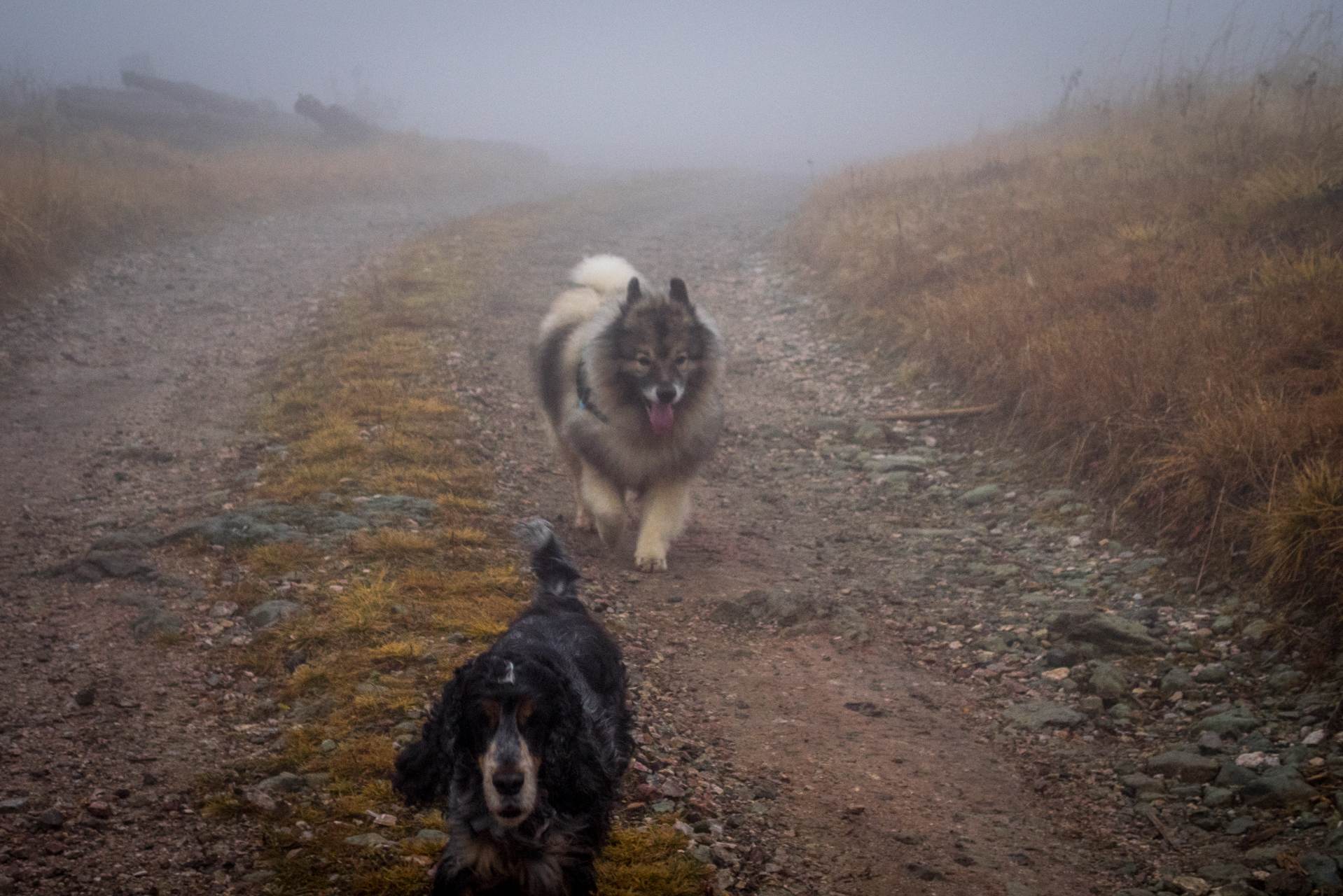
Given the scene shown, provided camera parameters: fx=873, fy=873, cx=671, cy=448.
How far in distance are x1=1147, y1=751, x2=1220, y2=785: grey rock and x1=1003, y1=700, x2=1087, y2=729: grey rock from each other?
400mm

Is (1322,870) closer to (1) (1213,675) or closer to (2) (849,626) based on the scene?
(1) (1213,675)

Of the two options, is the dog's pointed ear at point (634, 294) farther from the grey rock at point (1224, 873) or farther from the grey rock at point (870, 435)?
the grey rock at point (1224, 873)

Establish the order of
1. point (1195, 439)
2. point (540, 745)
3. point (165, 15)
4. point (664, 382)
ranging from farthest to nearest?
point (165, 15) < point (664, 382) < point (1195, 439) < point (540, 745)

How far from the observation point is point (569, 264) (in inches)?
554

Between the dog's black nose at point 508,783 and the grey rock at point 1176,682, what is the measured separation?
313 centimetres

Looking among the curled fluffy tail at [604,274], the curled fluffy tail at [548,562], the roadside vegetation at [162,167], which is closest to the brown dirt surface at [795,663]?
the curled fluffy tail at [548,562]

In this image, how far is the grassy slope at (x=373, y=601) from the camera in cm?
284

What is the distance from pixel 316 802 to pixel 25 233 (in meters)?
10.2

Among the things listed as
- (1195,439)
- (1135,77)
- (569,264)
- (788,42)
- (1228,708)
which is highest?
(788,42)

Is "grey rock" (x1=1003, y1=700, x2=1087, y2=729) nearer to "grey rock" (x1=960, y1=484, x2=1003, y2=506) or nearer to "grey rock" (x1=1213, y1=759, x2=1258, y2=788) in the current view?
"grey rock" (x1=1213, y1=759, x2=1258, y2=788)

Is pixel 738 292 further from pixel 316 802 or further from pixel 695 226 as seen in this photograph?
pixel 316 802

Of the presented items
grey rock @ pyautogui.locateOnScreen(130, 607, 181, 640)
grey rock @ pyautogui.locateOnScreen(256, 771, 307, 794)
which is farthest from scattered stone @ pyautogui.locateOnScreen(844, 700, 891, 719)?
grey rock @ pyautogui.locateOnScreen(130, 607, 181, 640)

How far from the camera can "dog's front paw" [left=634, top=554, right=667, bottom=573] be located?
5582 millimetres

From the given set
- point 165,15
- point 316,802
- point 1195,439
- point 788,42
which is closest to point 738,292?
point 1195,439
